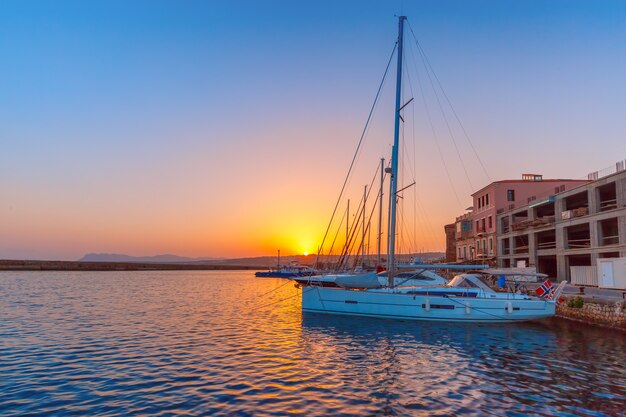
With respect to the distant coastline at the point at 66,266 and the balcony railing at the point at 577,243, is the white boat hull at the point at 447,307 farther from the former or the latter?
the distant coastline at the point at 66,266

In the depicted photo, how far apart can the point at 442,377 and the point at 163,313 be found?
22080 millimetres

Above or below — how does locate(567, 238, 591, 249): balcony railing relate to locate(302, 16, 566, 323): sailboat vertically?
above

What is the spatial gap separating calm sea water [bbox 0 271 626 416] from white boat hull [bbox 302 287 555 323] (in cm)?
64

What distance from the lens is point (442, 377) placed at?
1340 cm

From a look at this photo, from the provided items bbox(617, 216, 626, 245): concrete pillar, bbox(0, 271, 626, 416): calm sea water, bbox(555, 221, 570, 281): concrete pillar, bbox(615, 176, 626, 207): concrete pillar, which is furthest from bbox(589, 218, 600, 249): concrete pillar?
bbox(0, 271, 626, 416): calm sea water

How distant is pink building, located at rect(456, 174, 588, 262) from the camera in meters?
57.6

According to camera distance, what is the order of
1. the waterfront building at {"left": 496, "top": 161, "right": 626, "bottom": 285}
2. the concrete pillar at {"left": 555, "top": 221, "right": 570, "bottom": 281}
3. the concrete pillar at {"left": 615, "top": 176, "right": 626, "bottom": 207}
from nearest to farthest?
the concrete pillar at {"left": 615, "top": 176, "right": 626, "bottom": 207} < the waterfront building at {"left": 496, "top": 161, "right": 626, "bottom": 285} < the concrete pillar at {"left": 555, "top": 221, "right": 570, "bottom": 281}

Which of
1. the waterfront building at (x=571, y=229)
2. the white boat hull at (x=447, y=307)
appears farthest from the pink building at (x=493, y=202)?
the white boat hull at (x=447, y=307)

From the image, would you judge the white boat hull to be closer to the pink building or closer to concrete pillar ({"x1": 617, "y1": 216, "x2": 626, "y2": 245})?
concrete pillar ({"x1": 617, "y1": 216, "x2": 626, "y2": 245})

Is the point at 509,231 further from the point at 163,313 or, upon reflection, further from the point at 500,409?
the point at 500,409

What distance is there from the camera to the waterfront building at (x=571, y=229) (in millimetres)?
36156

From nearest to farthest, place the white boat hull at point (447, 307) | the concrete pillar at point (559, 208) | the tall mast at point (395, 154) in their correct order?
the white boat hull at point (447, 307) < the tall mast at point (395, 154) < the concrete pillar at point (559, 208)

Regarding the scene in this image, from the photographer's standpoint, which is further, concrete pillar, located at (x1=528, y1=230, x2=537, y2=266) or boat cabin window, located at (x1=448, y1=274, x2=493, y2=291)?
concrete pillar, located at (x1=528, y1=230, x2=537, y2=266)

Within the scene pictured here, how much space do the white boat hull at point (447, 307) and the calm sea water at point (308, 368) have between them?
0.64m
